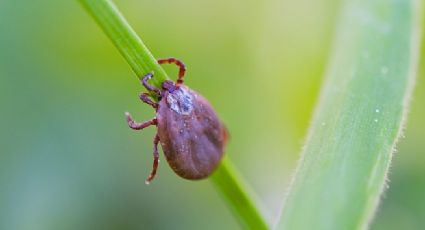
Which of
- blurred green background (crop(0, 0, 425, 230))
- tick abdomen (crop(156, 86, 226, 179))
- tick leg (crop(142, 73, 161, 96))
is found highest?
tick leg (crop(142, 73, 161, 96))

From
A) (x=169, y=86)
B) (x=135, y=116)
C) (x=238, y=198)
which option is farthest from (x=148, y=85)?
(x=135, y=116)

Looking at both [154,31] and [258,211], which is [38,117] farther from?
[258,211]

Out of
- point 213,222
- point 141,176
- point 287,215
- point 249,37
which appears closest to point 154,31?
point 249,37

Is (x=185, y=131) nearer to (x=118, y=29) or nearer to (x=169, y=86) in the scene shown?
(x=169, y=86)

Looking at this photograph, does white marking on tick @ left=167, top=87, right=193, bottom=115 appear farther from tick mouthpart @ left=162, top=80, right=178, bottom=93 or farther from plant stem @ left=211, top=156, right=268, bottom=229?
plant stem @ left=211, top=156, right=268, bottom=229

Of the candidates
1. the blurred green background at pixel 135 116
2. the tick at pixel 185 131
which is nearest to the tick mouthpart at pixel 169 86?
the tick at pixel 185 131

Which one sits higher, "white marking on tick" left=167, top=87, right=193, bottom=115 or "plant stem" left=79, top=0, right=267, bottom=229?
"plant stem" left=79, top=0, right=267, bottom=229

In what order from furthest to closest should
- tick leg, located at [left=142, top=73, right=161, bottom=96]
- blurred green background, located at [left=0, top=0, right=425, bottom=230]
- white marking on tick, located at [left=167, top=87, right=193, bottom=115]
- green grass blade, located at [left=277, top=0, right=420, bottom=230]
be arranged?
1. blurred green background, located at [left=0, top=0, right=425, bottom=230]
2. white marking on tick, located at [left=167, top=87, right=193, bottom=115]
3. tick leg, located at [left=142, top=73, right=161, bottom=96]
4. green grass blade, located at [left=277, top=0, right=420, bottom=230]

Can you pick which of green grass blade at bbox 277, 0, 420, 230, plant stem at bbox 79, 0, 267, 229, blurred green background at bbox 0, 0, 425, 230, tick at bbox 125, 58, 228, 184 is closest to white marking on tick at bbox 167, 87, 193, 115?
tick at bbox 125, 58, 228, 184
